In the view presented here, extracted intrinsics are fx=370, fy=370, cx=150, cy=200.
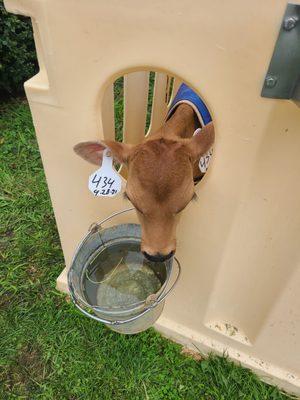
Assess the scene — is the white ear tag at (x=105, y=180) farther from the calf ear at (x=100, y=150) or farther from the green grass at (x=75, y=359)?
the green grass at (x=75, y=359)

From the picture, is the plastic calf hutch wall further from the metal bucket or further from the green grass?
the green grass

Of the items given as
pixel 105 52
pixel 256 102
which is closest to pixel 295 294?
pixel 256 102

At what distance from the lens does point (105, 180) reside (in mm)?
1650

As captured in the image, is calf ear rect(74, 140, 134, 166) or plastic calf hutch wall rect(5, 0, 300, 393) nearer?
plastic calf hutch wall rect(5, 0, 300, 393)

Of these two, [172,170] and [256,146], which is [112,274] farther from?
[256,146]

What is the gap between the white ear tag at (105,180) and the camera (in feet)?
5.37

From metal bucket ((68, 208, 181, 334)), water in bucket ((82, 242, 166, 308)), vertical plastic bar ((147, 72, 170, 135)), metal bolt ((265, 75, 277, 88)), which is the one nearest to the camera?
metal bolt ((265, 75, 277, 88))

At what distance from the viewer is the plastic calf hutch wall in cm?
127

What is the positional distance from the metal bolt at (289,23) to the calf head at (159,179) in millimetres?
514

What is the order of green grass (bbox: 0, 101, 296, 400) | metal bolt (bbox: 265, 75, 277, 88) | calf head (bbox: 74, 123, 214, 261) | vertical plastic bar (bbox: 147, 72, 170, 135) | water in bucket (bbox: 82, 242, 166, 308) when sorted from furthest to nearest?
vertical plastic bar (bbox: 147, 72, 170, 135) < green grass (bbox: 0, 101, 296, 400) < water in bucket (bbox: 82, 242, 166, 308) < calf head (bbox: 74, 123, 214, 261) < metal bolt (bbox: 265, 75, 277, 88)

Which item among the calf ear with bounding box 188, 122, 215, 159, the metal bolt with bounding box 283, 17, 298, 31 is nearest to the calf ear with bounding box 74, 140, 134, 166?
the calf ear with bounding box 188, 122, 215, 159

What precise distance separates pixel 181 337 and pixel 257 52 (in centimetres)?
182

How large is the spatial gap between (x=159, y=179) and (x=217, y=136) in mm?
296

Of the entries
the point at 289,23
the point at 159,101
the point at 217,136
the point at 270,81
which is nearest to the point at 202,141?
the point at 217,136
